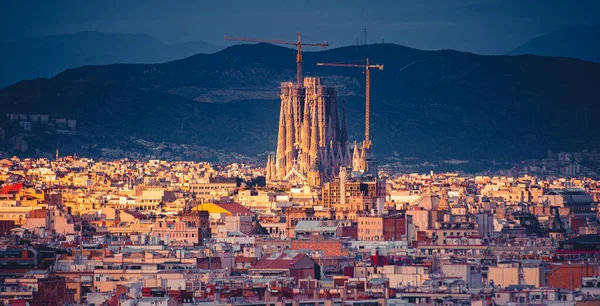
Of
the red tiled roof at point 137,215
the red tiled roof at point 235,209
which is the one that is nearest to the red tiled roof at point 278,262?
the red tiled roof at point 137,215

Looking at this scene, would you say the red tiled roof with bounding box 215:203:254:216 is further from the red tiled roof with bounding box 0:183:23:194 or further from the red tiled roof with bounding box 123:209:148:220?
the red tiled roof with bounding box 0:183:23:194

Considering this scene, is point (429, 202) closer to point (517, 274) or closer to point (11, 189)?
point (11, 189)

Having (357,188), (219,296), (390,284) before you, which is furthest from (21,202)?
(219,296)

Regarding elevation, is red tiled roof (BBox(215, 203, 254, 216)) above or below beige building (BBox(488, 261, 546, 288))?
above

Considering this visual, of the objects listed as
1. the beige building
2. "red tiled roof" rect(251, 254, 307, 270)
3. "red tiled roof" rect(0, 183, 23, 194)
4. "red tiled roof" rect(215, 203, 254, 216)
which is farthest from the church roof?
the beige building

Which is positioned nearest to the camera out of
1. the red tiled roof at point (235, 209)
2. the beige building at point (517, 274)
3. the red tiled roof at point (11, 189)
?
the beige building at point (517, 274)

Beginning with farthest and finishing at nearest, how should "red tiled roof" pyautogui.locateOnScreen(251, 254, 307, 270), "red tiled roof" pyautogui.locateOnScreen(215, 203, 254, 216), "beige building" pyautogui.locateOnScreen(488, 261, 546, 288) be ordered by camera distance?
"red tiled roof" pyautogui.locateOnScreen(215, 203, 254, 216) < "red tiled roof" pyautogui.locateOnScreen(251, 254, 307, 270) < "beige building" pyautogui.locateOnScreen(488, 261, 546, 288)

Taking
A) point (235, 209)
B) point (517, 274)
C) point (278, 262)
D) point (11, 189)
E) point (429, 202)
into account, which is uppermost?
point (11, 189)

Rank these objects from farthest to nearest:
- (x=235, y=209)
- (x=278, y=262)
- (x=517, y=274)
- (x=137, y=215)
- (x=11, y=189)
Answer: (x=11, y=189) < (x=235, y=209) < (x=137, y=215) < (x=278, y=262) < (x=517, y=274)

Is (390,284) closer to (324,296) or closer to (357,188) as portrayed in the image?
(324,296)

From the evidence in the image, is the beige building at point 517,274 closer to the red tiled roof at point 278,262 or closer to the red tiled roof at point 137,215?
the red tiled roof at point 278,262

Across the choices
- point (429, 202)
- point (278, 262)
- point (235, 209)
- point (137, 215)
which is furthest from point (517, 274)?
point (235, 209)
